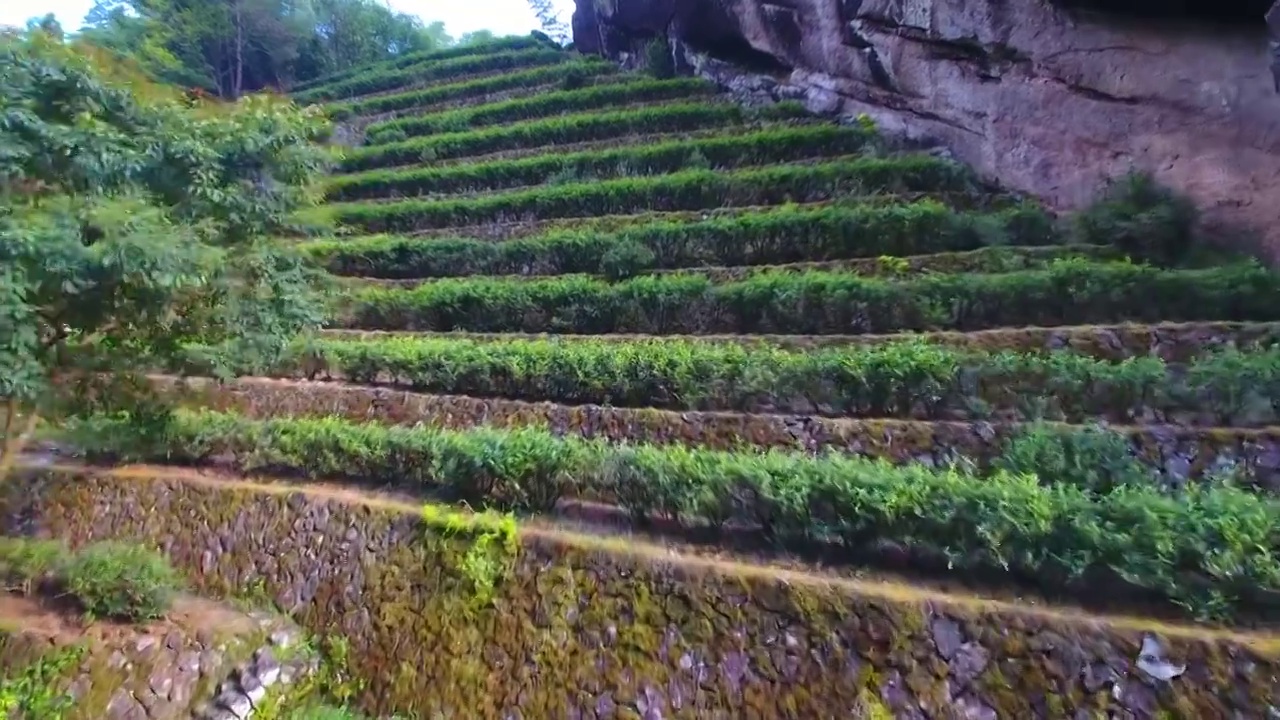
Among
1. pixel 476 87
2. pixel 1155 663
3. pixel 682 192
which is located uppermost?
pixel 476 87

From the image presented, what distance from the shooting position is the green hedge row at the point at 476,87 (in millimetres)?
20547

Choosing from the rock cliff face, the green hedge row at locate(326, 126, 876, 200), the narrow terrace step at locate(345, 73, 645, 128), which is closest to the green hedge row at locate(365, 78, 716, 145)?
the narrow terrace step at locate(345, 73, 645, 128)

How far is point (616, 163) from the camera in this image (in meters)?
13.7

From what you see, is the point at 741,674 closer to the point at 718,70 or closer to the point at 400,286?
the point at 400,286

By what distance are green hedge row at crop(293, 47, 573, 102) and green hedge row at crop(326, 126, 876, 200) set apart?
32.7ft

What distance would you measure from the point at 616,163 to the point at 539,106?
6157 millimetres

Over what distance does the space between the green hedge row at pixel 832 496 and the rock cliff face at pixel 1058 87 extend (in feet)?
17.4

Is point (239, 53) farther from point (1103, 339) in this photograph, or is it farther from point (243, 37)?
Result: point (1103, 339)

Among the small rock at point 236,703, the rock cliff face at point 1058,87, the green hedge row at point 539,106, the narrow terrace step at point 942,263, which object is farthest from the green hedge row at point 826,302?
the green hedge row at point 539,106

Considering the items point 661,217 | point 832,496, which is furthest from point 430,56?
point 832,496

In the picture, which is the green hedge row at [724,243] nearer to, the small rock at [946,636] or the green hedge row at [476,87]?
the small rock at [946,636]

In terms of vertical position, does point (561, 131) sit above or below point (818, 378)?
above

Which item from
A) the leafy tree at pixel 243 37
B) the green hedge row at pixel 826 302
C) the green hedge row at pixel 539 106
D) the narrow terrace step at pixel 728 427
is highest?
the leafy tree at pixel 243 37

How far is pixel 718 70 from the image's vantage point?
17094 mm
